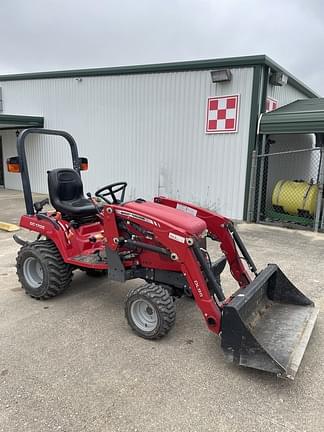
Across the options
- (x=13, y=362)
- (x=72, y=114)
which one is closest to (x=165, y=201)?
(x=13, y=362)

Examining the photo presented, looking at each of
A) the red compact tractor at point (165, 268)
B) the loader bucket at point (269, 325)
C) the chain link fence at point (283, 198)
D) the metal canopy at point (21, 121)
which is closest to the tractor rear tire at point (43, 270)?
the red compact tractor at point (165, 268)

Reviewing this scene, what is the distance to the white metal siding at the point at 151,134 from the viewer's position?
304 inches

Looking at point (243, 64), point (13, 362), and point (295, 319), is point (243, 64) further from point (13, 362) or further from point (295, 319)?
point (13, 362)

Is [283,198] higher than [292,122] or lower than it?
lower

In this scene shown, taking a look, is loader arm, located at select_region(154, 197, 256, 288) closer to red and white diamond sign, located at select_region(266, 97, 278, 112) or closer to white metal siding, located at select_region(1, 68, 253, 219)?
white metal siding, located at select_region(1, 68, 253, 219)

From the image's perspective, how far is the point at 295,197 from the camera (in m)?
7.44

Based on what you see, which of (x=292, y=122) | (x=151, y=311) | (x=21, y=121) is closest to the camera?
(x=151, y=311)

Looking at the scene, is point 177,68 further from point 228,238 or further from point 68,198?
point 228,238

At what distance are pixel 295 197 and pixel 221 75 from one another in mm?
2964

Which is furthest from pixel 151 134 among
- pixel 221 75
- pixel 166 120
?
pixel 221 75

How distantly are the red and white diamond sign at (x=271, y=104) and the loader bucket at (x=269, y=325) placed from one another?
18.7ft

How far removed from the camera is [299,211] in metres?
7.41

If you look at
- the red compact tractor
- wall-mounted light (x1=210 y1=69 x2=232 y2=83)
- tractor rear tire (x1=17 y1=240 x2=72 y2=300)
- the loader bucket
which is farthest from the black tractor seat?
wall-mounted light (x1=210 y1=69 x2=232 y2=83)

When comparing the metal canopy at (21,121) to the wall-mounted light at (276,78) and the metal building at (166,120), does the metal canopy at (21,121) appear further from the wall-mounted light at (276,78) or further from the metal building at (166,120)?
the wall-mounted light at (276,78)
